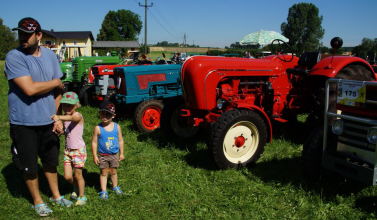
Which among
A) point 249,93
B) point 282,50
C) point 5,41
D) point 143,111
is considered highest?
point 5,41

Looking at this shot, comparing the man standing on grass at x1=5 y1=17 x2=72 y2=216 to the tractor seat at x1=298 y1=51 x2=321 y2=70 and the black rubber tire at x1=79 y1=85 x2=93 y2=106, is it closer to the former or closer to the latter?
the tractor seat at x1=298 y1=51 x2=321 y2=70

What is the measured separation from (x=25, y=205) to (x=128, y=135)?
9.21 ft

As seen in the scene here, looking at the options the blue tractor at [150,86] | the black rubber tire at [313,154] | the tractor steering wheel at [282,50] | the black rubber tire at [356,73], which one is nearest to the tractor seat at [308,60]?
the tractor steering wheel at [282,50]

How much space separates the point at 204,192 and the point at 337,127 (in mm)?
1510

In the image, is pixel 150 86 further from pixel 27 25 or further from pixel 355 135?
pixel 355 135

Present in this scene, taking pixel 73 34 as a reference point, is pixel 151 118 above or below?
below

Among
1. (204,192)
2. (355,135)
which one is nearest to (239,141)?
(204,192)

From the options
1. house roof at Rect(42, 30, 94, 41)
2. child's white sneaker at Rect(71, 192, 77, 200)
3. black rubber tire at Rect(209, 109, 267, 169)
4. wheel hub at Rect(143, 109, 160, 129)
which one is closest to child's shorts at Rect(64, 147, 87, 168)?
child's white sneaker at Rect(71, 192, 77, 200)

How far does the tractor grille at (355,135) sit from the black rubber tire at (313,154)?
0.79ft

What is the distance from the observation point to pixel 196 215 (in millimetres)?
3180

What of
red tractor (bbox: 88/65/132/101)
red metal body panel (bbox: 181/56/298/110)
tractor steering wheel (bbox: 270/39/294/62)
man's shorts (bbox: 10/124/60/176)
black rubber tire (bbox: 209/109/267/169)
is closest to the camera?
man's shorts (bbox: 10/124/60/176)

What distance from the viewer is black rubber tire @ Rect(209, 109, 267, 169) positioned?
157 inches

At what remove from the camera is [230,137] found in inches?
164

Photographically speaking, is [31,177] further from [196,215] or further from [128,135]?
[128,135]
